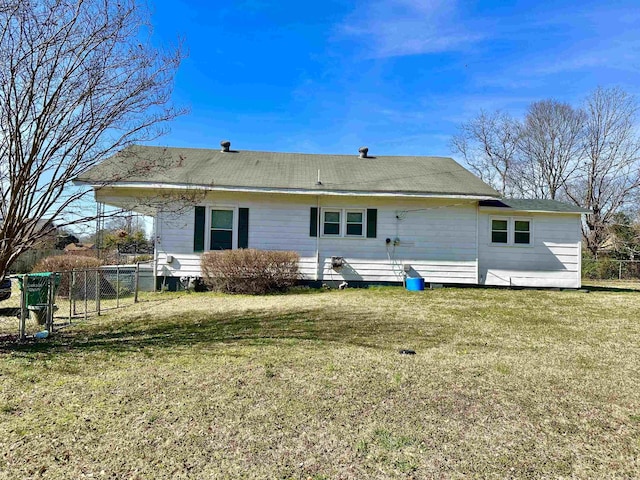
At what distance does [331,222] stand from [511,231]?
6.05 m

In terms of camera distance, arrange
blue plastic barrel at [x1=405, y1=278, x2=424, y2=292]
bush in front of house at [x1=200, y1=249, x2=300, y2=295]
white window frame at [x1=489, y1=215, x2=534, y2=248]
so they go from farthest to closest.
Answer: white window frame at [x1=489, y1=215, x2=534, y2=248], blue plastic barrel at [x1=405, y1=278, x2=424, y2=292], bush in front of house at [x1=200, y1=249, x2=300, y2=295]

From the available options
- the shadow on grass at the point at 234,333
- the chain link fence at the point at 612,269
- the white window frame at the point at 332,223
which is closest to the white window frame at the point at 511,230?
the white window frame at the point at 332,223

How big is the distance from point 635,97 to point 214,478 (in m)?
33.6

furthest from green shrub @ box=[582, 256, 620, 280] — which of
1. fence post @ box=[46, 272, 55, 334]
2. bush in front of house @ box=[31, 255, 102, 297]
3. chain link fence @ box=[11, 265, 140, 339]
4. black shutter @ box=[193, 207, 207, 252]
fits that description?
fence post @ box=[46, 272, 55, 334]

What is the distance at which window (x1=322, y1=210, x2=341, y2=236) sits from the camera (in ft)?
39.8

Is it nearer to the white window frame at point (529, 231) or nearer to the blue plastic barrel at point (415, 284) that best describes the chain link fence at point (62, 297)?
the blue plastic barrel at point (415, 284)

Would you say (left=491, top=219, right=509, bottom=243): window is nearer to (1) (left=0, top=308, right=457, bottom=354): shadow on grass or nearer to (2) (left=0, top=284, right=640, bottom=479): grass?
(2) (left=0, top=284, right=640, bottom=479): grass

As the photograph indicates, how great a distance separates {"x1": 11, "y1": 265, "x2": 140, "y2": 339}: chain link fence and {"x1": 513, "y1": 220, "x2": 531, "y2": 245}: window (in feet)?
37.8

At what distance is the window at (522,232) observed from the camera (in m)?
12.6

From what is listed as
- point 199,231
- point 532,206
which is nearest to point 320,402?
point 199,231

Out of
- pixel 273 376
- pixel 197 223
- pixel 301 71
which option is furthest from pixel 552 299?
pixel 301 71

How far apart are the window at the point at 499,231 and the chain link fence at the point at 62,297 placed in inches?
426

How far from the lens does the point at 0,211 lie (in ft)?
16.5

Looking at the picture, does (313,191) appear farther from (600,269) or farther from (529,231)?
(600,269)
